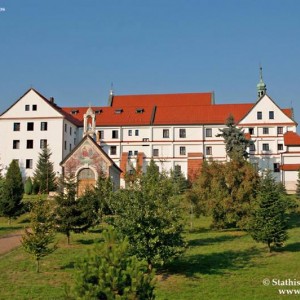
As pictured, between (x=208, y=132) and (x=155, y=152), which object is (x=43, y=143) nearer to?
(x=155, y=152)

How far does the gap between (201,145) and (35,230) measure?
48.1 meters

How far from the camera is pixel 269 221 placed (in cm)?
2352

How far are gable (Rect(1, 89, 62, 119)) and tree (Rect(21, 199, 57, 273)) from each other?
43.8m

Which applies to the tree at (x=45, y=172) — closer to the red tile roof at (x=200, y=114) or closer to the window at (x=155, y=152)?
the window at (x=155, y=152)

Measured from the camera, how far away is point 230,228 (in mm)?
33438

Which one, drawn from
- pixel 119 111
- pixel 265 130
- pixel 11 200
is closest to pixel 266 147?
pixel 265 130

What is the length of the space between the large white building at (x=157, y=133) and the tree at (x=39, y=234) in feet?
130

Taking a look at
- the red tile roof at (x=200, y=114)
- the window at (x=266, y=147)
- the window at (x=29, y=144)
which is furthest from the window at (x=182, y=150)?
the window at (x=29, y=144)

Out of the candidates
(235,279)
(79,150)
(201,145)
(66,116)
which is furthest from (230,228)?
(66,116)

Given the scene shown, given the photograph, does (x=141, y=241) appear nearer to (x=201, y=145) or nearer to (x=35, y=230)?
(x=35, y=230)

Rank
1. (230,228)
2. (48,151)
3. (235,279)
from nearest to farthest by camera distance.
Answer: (235,279), (230,228), (48,151)

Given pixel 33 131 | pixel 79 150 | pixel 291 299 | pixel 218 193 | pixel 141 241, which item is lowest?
pixel 291 299

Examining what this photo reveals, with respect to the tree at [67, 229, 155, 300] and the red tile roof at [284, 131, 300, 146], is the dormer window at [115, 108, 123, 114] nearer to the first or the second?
the red tile roof at [284, 131, 300, 146]

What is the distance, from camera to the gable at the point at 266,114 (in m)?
65.9
